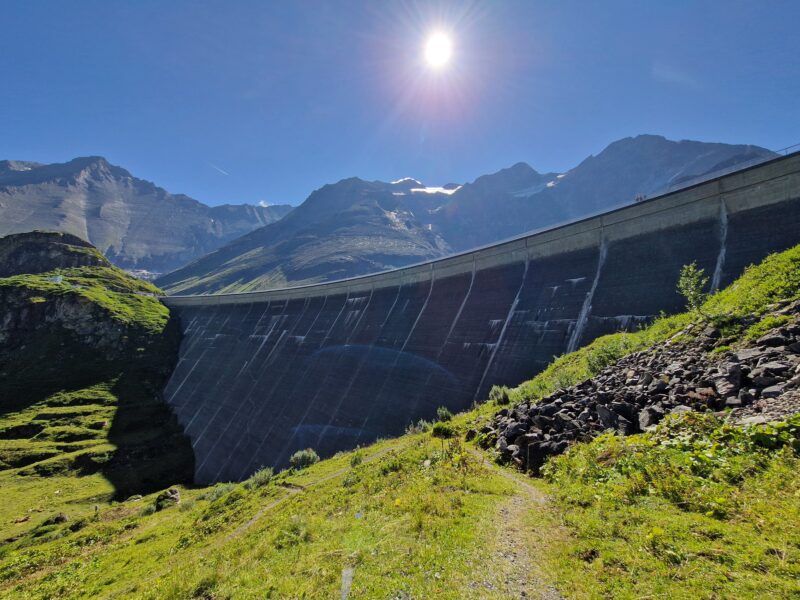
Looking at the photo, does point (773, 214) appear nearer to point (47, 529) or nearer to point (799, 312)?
point (799, 312)

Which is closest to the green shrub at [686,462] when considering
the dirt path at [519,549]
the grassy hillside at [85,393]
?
the dirt path at [519,549]

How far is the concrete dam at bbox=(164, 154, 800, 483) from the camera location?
20188 mm

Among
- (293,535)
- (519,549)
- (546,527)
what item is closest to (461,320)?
(293,535)

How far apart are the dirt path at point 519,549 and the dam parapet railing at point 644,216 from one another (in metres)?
22.6

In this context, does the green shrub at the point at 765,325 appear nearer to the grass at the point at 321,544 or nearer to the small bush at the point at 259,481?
the grass at the point at 321,544

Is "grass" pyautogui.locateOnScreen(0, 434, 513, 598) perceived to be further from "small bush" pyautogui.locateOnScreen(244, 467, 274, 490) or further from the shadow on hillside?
the shadow on hillside

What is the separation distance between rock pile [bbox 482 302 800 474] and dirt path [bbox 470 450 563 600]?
70.5 inches

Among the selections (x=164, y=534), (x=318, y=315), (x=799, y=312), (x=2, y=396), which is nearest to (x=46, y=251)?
(x=2, y=396)

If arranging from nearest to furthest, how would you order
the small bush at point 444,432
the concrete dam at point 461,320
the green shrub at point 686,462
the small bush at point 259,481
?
the green shrub at point 686,462, the small bush at point 444,432, the small bush at point 259,481, the concrete dam at point 461,320

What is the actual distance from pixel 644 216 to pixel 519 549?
2531cm

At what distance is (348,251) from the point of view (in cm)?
19862

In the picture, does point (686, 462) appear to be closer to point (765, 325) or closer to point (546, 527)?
point (546, 527)

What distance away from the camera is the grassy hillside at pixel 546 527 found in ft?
13.3

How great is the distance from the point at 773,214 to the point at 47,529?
4934 cm
